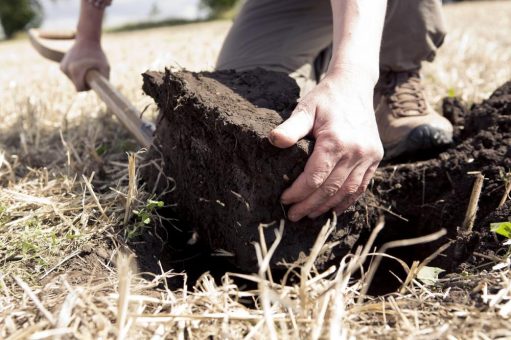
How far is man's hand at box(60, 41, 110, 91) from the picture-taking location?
112 inches

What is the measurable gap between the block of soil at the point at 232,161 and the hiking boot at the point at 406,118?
606mm

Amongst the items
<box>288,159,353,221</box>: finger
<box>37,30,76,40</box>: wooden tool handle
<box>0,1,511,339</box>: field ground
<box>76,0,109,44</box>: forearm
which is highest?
<box>76,0,109,44</box>: forearm

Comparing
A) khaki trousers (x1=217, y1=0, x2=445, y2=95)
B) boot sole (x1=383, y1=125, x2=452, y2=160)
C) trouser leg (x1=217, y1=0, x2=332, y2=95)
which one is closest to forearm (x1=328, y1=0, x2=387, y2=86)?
boot sole (x1=383, y1=125, x2=452, y2=160)

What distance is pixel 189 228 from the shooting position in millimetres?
2021

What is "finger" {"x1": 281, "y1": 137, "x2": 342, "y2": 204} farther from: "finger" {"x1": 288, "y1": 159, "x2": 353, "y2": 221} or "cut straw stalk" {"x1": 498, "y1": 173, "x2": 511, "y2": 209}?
"cut straw stalk" {"x1": 498, "y1": 173, "x2": 511, "y2": 209}

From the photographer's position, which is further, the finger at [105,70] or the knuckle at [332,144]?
the finger at [105,70]

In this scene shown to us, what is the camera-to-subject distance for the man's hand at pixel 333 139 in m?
1.50

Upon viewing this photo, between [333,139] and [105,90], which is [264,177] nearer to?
[333,139]

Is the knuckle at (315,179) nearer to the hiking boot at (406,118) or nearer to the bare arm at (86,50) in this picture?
the hiking boot at (406,118)

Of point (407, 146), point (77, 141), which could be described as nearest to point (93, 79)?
point (77, 141)

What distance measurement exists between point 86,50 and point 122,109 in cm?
58

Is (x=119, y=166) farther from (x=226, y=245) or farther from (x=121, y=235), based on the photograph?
(x=226, y=245)

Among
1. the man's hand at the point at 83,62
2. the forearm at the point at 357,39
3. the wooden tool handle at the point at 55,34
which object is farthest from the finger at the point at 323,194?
the wooden tool handle at the point at 55,34

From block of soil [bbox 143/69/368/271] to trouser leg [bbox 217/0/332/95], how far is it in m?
0.85
